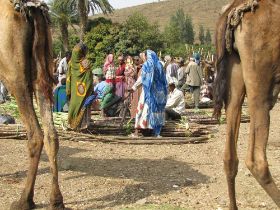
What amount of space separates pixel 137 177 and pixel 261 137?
297cm

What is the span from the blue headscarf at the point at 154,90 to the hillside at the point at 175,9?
297ft

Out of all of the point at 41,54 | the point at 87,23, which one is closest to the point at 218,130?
the point at 41,54

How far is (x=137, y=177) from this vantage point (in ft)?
24.3

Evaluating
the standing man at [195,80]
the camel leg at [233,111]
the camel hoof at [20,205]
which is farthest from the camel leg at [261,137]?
the standing man at [195,80]

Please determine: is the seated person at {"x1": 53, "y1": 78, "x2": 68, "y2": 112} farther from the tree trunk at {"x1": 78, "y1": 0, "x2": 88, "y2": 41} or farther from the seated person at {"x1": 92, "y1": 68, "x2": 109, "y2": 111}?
the tree trunk at {"x1": 78, "y1": 0, "x2": 88, "y2": 41}

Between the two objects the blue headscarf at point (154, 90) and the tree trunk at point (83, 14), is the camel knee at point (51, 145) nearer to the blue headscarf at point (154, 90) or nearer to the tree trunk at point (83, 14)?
the blue headscarf at point (154, 90)

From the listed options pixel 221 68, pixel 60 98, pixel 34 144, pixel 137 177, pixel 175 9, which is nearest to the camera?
pixel 221 68

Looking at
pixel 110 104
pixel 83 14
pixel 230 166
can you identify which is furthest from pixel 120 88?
pixel 83 14

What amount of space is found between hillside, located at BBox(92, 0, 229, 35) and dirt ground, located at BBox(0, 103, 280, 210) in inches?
3637

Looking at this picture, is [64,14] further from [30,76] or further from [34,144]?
[34,144]

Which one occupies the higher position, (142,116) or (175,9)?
(175,9)

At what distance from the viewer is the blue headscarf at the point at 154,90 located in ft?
37.1

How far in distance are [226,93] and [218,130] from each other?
7240 mm

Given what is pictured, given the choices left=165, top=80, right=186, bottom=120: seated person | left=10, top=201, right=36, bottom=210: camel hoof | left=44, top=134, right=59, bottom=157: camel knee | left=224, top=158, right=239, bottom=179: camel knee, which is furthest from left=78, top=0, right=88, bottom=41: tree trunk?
left=224, top=158, right=239, bottom=179: camel knee
